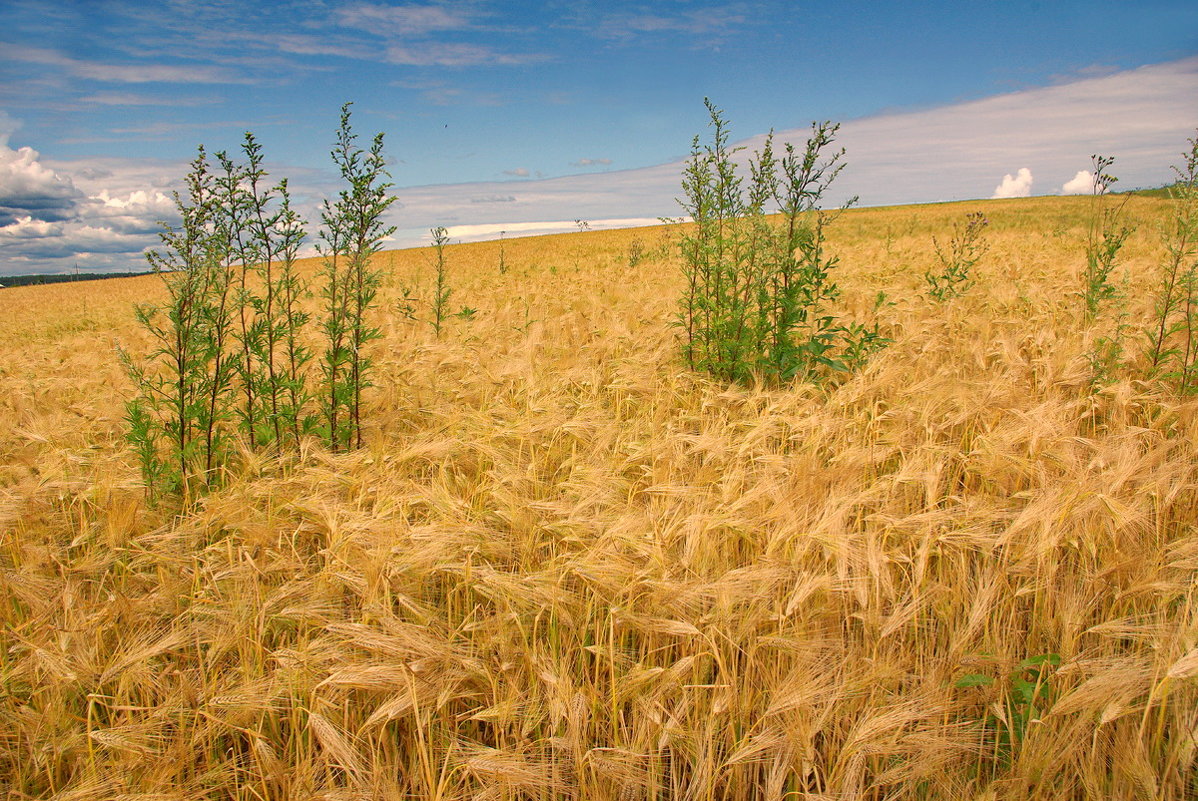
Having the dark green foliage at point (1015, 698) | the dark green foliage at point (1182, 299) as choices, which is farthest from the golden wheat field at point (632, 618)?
the dark green foliage at point (1182, 299)

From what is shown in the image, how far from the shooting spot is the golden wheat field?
1.49 metres

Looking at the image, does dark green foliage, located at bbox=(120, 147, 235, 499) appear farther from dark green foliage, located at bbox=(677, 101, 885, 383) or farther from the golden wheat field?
dark green foliage, located at bbox=(677, 101, 885, 383)

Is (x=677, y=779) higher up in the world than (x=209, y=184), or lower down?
lower down

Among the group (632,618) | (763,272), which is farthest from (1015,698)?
(763,272)

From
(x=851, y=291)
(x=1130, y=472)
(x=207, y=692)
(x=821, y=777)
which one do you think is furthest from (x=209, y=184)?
(x=851, y=291)

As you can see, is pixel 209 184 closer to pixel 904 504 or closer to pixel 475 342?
pixel 475 342

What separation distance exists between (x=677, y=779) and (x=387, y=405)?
3.46m

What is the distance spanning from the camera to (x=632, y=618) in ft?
5.86

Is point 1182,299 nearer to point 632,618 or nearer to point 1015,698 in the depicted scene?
point 1015,698

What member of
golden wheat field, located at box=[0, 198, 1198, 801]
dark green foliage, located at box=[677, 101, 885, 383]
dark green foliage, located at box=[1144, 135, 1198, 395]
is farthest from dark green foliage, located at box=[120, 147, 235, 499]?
dark green foliage, located at box=[1144, 135, 1198, 395]

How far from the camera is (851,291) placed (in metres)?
8.50

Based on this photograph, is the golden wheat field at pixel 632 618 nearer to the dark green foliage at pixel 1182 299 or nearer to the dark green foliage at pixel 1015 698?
the dark green foliage at pixel 1015 698

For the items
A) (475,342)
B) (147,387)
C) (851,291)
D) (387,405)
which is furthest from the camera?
(851,291)

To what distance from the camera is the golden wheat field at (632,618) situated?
1.49m
